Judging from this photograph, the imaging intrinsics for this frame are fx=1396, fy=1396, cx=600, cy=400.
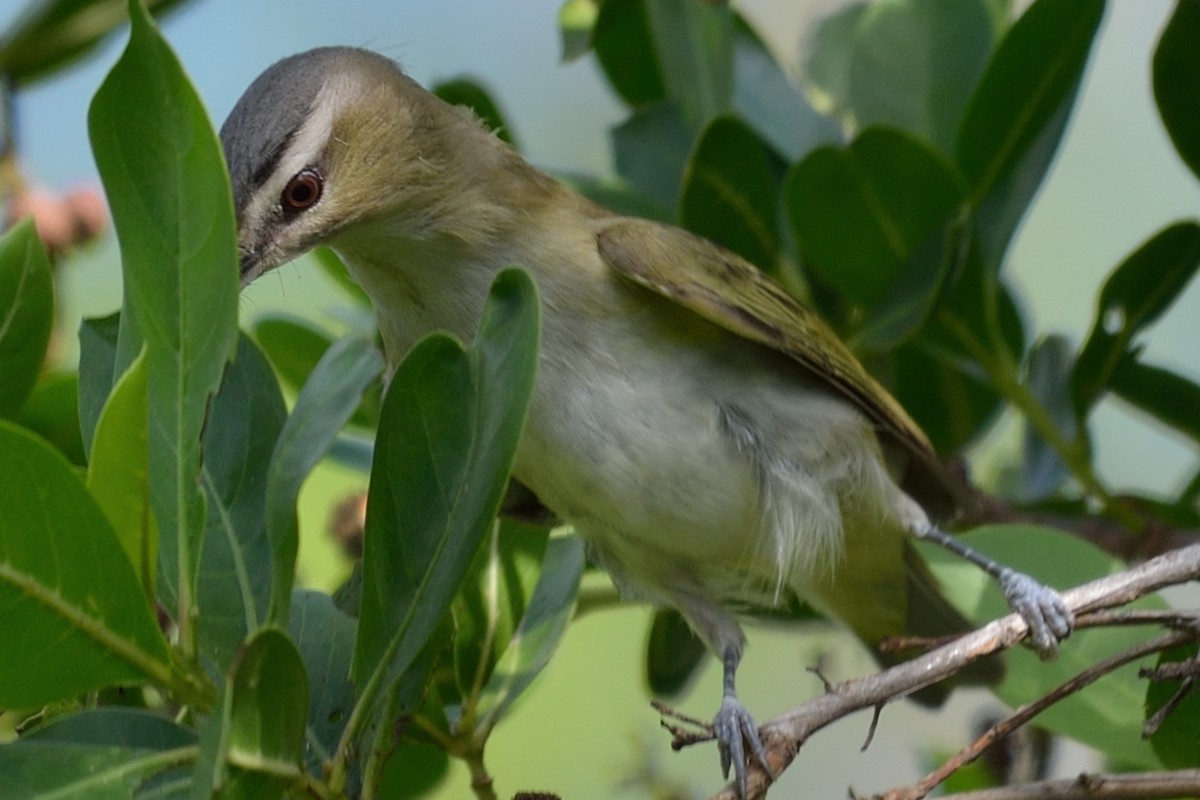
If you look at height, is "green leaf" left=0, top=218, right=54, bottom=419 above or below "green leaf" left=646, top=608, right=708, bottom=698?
above

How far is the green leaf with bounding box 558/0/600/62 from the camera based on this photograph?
8.89 feet

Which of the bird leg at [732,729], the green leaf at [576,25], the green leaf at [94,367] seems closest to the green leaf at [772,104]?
Answer: the green leaf at [576,25]

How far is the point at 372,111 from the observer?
2.39 metres

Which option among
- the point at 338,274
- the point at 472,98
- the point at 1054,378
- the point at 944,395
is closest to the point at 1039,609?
the point at 1054,378

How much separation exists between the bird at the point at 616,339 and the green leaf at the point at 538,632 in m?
0.15

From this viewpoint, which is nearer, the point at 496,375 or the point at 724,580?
the point at 496,375

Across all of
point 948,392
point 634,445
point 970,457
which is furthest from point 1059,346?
point 634,445

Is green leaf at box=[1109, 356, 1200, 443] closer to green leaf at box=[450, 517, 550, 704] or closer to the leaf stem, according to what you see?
green leaf at box=[450, 517, 550, 704]

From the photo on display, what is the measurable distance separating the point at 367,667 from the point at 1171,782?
900 millimetres

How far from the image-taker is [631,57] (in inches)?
115

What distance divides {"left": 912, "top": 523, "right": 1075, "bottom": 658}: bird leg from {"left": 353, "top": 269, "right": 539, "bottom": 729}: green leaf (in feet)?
2.50

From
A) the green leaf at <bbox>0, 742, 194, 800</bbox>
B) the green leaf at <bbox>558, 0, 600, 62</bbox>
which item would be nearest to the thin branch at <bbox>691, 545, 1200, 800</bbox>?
the green leaf at <bbox>0, 742, 194, 800</bbox>

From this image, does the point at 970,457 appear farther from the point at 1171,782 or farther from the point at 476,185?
the point at 1171,782

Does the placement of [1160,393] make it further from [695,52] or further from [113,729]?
[113,729]
